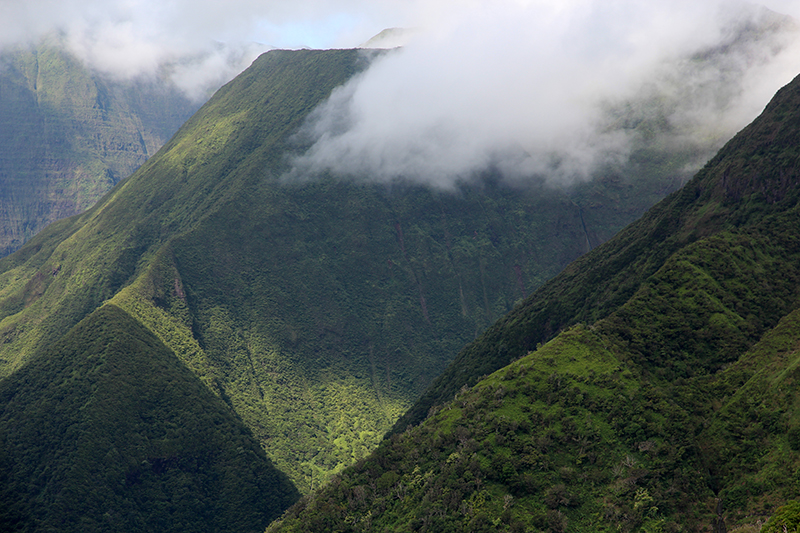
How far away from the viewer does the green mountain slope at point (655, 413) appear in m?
66.8

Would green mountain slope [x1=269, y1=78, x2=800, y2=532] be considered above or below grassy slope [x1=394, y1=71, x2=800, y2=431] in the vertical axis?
below

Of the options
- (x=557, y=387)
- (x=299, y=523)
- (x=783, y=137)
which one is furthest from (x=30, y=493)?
(x=783, y=137)

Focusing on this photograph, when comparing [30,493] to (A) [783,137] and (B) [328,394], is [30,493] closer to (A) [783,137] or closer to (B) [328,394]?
(B) [328,394]

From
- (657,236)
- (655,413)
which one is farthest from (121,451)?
(657,236)

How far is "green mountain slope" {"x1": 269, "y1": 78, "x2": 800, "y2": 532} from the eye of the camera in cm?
6681

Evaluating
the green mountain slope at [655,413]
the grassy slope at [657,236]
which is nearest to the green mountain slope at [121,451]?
the grassy slope at [657,236]

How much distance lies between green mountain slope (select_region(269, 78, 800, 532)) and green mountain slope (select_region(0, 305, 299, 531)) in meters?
44.7

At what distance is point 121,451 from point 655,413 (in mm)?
96282

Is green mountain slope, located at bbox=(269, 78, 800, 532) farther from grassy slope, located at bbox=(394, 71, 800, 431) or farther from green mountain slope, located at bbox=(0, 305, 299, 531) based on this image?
green mountain slope, located at bbox=(0, 305, 299, 531)

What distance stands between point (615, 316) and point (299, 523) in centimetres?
4939

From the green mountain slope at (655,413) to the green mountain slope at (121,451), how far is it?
44657 millimetres

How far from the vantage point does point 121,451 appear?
416 feet

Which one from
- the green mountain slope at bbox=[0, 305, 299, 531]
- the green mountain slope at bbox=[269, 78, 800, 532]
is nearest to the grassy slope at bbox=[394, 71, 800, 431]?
the green mountain slope at bbox=[269, 78, 800, 532]

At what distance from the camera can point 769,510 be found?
198 ft
